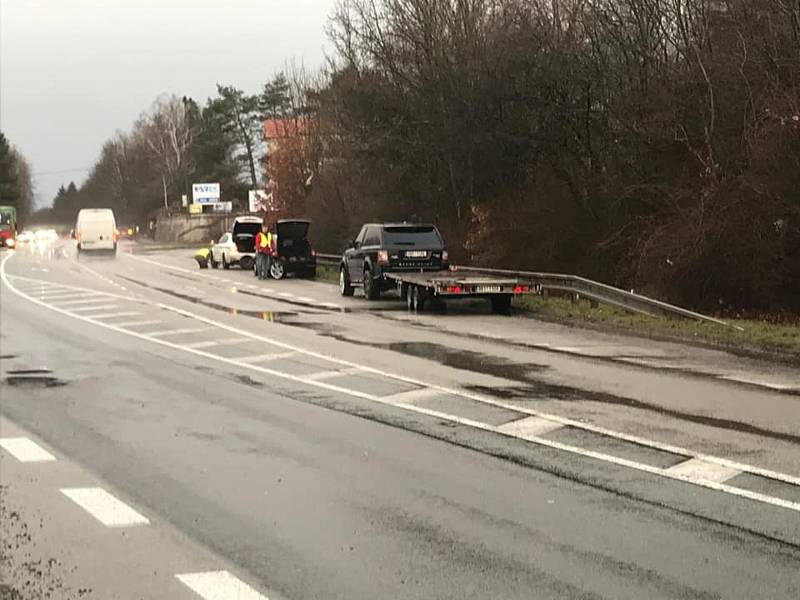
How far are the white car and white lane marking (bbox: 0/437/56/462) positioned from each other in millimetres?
32777

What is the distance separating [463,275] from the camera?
22578 mm

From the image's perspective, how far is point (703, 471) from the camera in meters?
7.23

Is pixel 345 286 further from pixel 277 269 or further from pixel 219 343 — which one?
pixel 219 343

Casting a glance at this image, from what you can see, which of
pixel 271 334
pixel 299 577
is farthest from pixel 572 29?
pixel 299 577

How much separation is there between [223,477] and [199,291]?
21.6 metres

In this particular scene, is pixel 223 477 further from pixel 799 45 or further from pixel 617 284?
pixel 617 284

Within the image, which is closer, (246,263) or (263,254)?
(263,254)

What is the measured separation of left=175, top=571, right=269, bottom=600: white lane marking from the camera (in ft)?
15.9

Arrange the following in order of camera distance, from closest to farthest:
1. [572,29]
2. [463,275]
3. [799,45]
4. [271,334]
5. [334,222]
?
[271,334]
[799,45]
[463,275]
[572,29]
[334,222]

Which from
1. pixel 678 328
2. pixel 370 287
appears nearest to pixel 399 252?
pixel 370 287

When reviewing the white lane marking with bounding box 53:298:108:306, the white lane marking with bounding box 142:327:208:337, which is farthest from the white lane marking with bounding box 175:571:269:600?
the white lane marking with bounding box 53:298:108:306

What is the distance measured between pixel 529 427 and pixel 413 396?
1994mm

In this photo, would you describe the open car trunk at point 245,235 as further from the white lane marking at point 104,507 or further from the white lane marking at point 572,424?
the white lane marking at point 104,507

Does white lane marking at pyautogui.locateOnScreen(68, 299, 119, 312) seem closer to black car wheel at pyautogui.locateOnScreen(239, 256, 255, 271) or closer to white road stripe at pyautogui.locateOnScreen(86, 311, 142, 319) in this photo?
white road stripe at pyautogui.locateOnScreen(86, 311, 142, 319)
